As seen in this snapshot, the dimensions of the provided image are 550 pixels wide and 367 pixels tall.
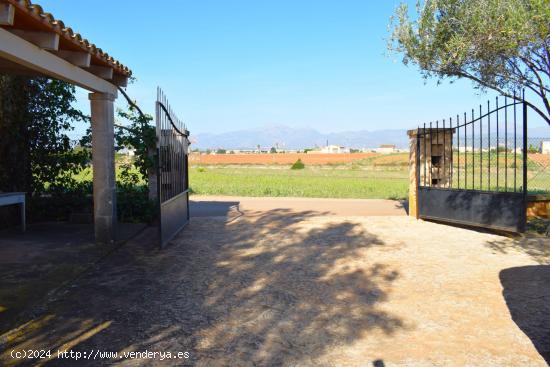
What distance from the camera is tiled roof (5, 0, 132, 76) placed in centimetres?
486

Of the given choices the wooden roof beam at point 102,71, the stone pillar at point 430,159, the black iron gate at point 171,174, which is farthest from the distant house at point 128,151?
the stone pillar at point 430,159

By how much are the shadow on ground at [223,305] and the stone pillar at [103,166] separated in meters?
0.54

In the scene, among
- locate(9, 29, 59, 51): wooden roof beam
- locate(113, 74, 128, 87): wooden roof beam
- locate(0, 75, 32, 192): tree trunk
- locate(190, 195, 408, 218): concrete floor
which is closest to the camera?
locate(9, 29, 59, 51): wooden roof beam

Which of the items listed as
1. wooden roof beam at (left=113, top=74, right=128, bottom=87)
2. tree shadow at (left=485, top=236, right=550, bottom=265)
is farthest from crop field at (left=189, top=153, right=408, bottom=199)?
wooden roof beam at (left=113, top=74, right=128, bottom=87)

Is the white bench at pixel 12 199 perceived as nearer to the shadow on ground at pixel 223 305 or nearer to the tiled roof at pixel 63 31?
the shadow on ground at pixel 223 305

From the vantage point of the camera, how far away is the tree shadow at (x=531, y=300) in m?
4.16

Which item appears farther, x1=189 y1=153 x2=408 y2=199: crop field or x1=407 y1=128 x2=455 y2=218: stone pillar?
x1=189 y1=153 x2=408 y2=199: crop field

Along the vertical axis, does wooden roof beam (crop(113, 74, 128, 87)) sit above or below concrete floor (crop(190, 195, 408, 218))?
above

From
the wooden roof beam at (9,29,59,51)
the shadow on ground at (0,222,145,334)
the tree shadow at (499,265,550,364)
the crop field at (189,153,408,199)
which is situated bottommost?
the tree shadow at (499,265,550,364)

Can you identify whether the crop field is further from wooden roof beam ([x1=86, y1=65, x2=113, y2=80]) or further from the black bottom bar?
wooden roof beam ([x1=86, y1=65, x2=113, y2=80])

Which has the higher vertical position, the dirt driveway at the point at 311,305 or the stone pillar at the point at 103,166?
the stone pillar at the point at 103,166

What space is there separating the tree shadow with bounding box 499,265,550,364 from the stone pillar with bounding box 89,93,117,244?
20.4ft

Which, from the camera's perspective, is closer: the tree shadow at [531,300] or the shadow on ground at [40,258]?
the tree shadow at [531,300]

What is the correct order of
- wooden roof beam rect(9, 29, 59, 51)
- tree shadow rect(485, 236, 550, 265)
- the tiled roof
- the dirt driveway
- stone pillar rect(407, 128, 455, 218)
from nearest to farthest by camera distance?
the dirt driveway < the tiled roof < wooden roof beam rect(9, 29, 59, 51) < tree shadow rect(485, 236, 550, 265) < stone pillar rect(407, 128, 455, 218)
